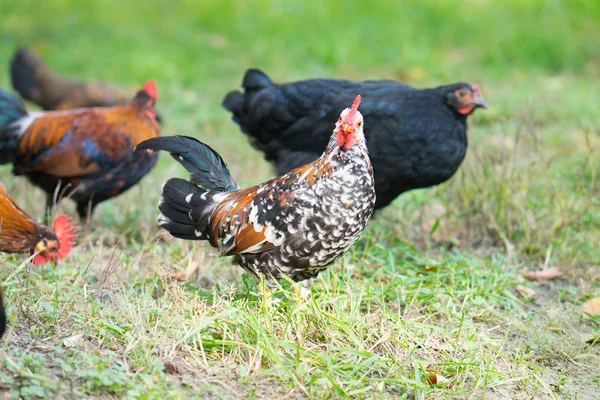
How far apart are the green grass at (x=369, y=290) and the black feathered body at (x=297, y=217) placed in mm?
183

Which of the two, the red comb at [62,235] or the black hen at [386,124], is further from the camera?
the black hen at [386,124]

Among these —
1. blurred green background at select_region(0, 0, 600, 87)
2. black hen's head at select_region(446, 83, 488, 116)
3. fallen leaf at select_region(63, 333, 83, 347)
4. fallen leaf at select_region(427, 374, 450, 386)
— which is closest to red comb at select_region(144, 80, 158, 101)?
black hen's head at select_region(446, 83, 488, 116)

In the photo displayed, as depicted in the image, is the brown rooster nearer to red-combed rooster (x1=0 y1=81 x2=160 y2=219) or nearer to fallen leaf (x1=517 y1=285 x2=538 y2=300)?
red-combed rooster (x1=0 y1=81 x2=160 y2=219)

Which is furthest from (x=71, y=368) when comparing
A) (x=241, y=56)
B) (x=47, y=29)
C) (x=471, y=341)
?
(x=47, y=29)

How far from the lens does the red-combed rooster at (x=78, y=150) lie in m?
5.07

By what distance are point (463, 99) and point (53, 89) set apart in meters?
4.74

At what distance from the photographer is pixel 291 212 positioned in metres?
3.33

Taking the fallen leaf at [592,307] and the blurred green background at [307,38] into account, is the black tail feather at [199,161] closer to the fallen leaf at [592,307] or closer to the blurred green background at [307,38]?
the fallen leaf at [592,307]

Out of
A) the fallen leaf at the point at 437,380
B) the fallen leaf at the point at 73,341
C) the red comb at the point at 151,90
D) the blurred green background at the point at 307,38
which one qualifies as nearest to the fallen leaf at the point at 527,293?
the fallen leaf at the point at 437,380

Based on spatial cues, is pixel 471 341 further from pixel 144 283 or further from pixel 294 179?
pixel 144 283

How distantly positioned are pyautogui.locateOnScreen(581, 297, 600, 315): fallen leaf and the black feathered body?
60.5 inches

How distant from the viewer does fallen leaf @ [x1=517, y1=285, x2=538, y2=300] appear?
13.8ft

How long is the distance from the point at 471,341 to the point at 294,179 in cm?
113

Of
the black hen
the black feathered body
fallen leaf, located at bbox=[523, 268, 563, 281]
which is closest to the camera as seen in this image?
the black feathered body
